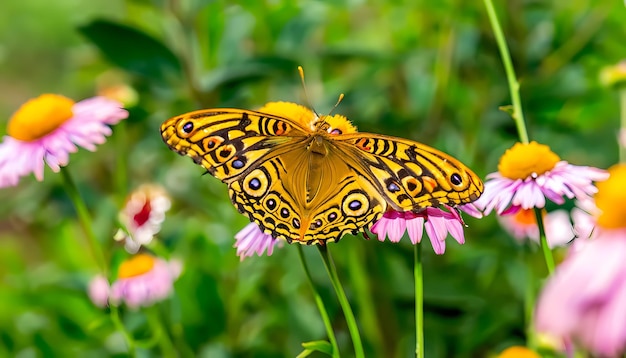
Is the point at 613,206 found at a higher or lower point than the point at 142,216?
lower

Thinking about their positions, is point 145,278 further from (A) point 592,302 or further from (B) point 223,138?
(A) point 592,302

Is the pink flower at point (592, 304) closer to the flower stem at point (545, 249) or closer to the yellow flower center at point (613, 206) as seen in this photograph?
the yellow flower center at point (613, 206)

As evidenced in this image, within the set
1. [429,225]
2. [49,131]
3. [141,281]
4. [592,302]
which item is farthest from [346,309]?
[141,281]

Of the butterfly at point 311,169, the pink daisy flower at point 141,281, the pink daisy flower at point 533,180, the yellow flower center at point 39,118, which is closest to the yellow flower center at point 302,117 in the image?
the butterfly at point 311,169

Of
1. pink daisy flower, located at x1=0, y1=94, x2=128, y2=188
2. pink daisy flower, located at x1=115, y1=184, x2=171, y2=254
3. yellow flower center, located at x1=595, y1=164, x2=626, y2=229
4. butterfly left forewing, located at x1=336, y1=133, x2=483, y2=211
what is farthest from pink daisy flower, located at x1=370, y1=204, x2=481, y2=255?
pink daisy flower, located at x1=115, y1=184, x2=171, y2=254

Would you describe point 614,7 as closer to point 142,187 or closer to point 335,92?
point 335,92

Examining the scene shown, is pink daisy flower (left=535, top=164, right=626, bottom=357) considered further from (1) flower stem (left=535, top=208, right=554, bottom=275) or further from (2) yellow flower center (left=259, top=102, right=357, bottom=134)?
(2) yellow flower center (left=259, top=102, right=357, bottom=134)

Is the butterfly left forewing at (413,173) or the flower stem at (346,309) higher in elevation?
the butterfly left forewing at (413,173)
